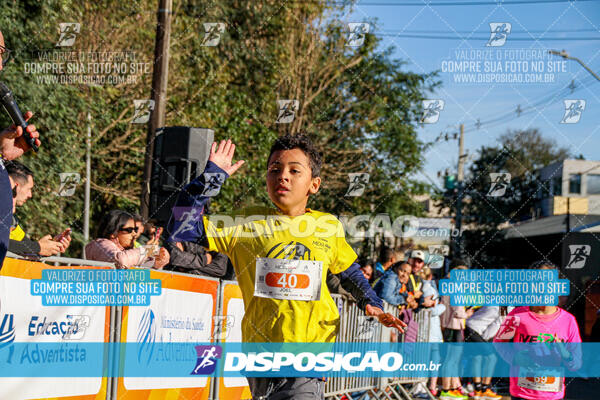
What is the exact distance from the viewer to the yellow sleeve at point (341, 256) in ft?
13.2

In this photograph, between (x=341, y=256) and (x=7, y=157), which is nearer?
(x=7, y=157)

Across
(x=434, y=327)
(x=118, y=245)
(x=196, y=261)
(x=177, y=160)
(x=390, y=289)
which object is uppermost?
(x=177, y=160)

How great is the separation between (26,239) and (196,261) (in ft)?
7.02

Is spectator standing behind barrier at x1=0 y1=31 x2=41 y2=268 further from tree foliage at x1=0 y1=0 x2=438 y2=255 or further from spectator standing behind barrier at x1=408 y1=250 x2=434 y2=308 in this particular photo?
Result: tree foliage at x1=0 y1=0 x2=438 y2=255

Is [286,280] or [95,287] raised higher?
[286,280]

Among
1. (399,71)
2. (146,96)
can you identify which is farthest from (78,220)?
(399,71)

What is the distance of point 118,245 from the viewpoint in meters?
5.98

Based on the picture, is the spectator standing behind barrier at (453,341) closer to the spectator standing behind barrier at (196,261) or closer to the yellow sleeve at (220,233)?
the spectator standing behind barrier at (196,261)

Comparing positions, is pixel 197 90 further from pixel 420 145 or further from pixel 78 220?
pixel 420 145

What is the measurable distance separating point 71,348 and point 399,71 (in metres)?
19.6

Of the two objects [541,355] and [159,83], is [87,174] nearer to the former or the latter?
[159,83]

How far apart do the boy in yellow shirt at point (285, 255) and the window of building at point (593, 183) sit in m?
34.1

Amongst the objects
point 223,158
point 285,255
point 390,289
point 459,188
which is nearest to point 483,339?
point 390,289

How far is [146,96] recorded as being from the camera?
1708 centimetres
